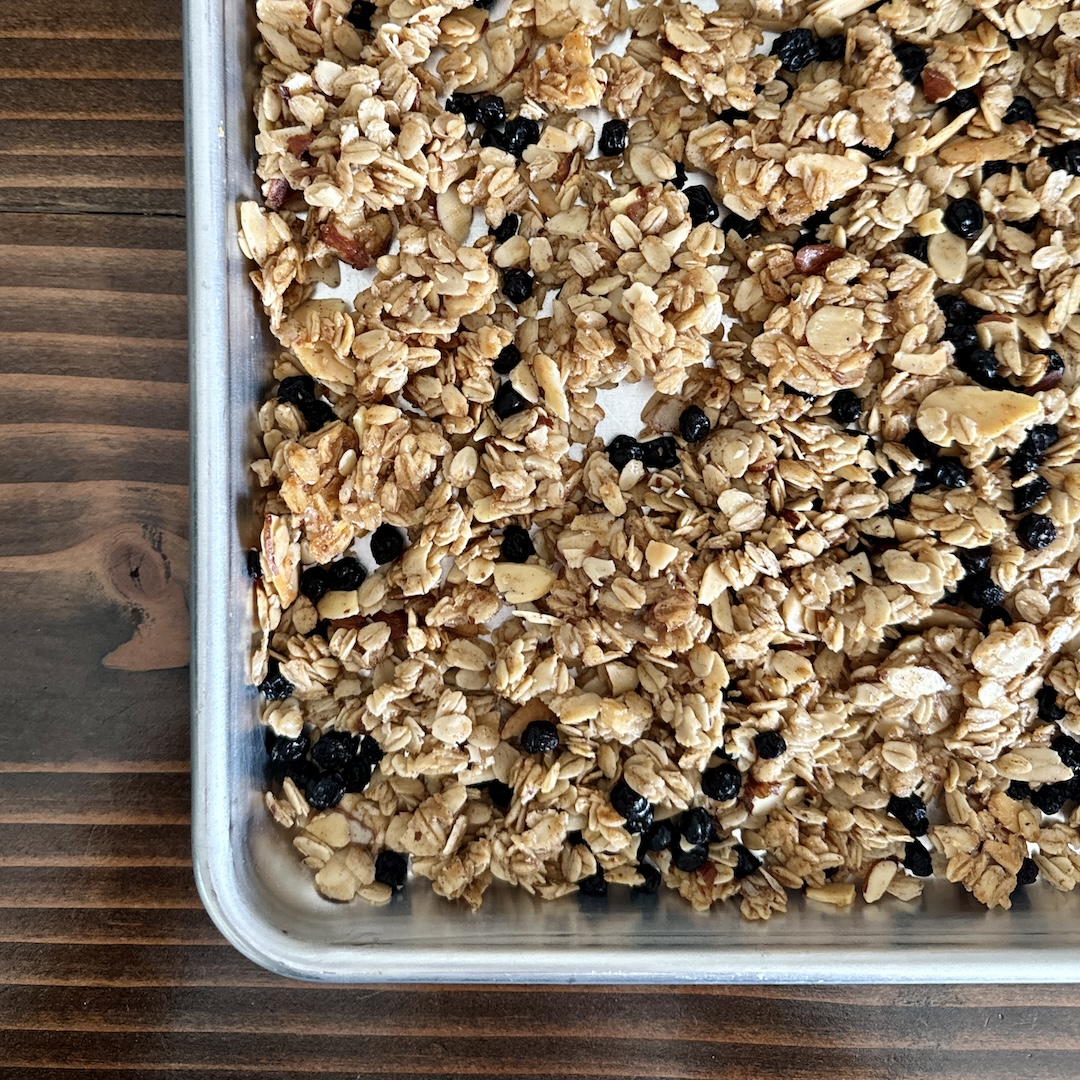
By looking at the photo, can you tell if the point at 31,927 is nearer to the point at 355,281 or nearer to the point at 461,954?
the point at 461,954

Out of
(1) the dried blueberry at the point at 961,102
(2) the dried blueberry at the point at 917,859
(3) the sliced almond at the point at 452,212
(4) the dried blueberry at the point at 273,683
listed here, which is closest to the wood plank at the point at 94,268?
(3) the sliced almond at the point at 452,212

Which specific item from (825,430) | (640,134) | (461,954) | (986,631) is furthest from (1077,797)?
(640,134)

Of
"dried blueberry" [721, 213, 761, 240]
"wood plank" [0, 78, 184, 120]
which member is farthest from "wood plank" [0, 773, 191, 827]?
"dried blueberry" [721, 213, 761, 240]

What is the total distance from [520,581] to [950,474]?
0.36m

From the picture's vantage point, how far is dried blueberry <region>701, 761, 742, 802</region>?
68 cm

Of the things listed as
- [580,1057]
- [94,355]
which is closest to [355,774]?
[580,1057]

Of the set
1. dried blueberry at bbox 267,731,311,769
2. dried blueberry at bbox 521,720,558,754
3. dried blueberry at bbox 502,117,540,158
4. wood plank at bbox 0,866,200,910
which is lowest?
wood plank at bbox 0,866,200,910

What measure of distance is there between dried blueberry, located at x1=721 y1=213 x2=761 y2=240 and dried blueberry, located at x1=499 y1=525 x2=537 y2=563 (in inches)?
12.2

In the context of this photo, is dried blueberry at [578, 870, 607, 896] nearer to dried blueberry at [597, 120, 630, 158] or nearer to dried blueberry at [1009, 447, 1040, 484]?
dried blueberry at [1009, 447, 1040, 484]

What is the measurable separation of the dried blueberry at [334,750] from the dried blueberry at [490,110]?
1.71ft

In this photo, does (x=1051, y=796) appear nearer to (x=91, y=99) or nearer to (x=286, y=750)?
(x=286, y=750)

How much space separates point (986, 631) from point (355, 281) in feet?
1.99

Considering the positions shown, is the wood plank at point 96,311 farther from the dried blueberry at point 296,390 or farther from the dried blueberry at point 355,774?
the dried blueberry at point 355,774

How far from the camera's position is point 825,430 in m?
0.68
